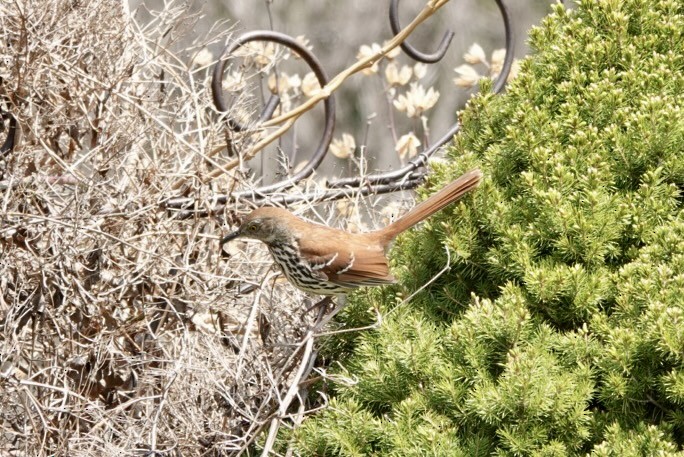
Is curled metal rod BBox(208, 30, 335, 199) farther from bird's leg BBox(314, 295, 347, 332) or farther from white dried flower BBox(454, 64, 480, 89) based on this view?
white dried flower BBox(454, 64, 480, 89)

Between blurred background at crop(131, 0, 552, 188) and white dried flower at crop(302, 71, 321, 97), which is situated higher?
white dried flower at crop(302, 71, 321, 97)

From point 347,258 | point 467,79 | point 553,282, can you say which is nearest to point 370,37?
point 467,79

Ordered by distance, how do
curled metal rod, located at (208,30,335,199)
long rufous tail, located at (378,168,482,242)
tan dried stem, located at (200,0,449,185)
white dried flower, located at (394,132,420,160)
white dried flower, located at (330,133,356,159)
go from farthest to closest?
white dried flower, located at (330,133,356,159), white dried flower, located at (394,132,420,160), tan dried stem, located at (200,0,449,185), curled metal rod, located at (208,30,335,199), long rufous tail, located at (378,168,482,242)

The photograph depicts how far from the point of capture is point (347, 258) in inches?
147

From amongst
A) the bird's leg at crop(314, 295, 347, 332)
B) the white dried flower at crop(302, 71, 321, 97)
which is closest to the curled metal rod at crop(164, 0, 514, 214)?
the bird's leg at crop(314, 295, 347, 332)

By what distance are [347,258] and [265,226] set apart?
1.01 feet

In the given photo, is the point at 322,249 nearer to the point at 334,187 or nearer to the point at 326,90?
the point at 334,187

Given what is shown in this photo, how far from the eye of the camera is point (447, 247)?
330 cm

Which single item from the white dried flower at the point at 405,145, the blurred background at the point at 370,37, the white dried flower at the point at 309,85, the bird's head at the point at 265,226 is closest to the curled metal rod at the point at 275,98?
the bird's head at the point at 265,226

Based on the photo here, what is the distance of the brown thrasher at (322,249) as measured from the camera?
11.8 feet

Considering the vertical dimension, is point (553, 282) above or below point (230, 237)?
above

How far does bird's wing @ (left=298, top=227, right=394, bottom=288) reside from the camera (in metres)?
3.58

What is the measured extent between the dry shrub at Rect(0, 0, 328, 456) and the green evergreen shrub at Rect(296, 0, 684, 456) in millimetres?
357

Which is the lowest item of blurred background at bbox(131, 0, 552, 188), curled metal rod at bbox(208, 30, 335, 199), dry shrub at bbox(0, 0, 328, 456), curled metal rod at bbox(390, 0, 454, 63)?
blurred background at bbox(131, 0, 552, 188)
